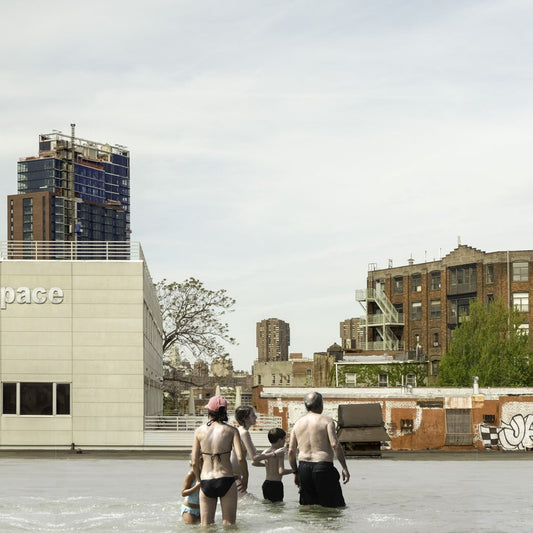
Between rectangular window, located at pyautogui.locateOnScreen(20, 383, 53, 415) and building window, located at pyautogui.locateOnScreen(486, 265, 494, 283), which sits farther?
building window, located at pyautogui.locateOnScreen(486, 265, 494, 283)

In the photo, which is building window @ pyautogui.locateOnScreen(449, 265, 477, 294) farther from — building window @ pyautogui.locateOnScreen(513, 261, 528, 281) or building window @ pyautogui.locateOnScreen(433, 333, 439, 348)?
building window @ pyautogui.locateOnScreen(433, 333, 439, 348)

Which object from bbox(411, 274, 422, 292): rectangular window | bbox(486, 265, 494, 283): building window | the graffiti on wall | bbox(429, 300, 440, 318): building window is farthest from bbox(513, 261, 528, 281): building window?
the graffiti on wall

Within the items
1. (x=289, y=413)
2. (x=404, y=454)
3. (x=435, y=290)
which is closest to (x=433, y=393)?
(x=289, y=413)

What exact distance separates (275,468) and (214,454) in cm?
467

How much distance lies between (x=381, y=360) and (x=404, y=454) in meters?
51.9

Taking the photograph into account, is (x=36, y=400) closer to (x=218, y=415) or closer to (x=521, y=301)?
(x=218, y=415)

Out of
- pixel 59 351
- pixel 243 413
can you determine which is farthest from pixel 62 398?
pixel 243 413

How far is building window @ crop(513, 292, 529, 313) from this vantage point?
108 m

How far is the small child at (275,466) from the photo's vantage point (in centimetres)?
1888

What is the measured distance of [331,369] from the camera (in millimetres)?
99000

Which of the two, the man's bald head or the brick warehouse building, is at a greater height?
the brick warehouse building

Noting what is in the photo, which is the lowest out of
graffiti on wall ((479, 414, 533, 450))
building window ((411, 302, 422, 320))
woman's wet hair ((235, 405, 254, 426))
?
graffiti on wall ((479, 414, 533, 450))

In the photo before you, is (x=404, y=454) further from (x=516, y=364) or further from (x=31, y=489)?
(x=516, y=364)

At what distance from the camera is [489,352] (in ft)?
314
